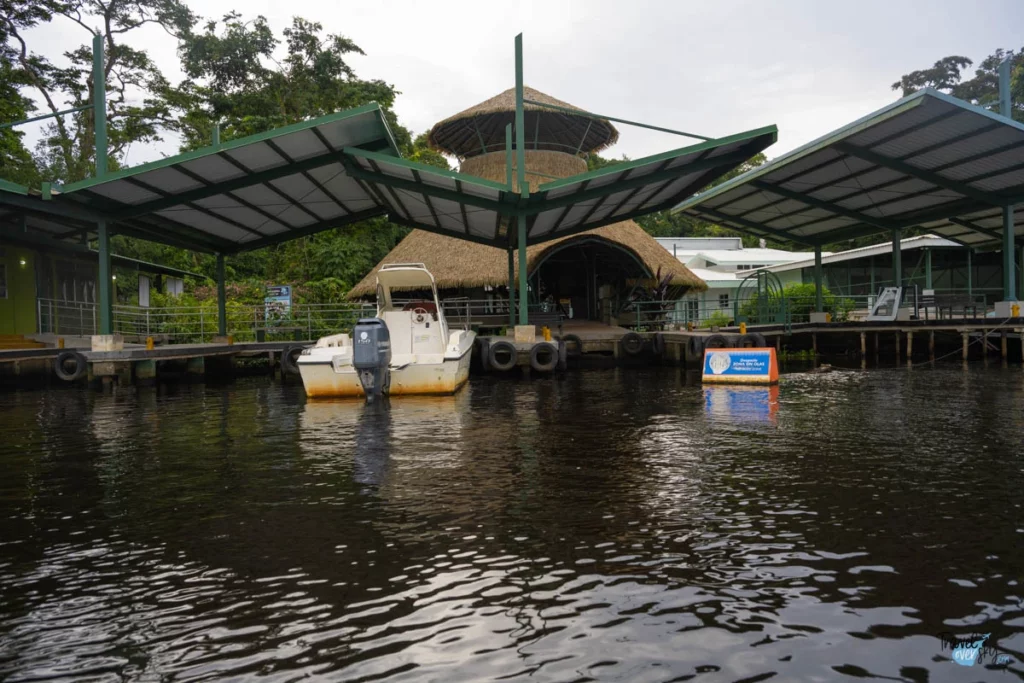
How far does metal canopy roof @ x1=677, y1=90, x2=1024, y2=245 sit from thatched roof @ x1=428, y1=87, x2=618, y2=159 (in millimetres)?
7082

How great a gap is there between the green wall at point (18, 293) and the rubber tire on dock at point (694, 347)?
20.2 m

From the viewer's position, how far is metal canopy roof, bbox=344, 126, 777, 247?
50.0 feet

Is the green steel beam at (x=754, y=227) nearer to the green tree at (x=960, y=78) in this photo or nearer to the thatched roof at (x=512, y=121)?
the thatched roof at (x=512, y=121)

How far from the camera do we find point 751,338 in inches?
763

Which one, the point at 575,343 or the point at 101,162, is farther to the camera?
the point at 575,343

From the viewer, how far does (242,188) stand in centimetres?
1641

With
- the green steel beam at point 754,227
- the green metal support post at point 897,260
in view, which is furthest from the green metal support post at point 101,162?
the green metal support post at point 897,260

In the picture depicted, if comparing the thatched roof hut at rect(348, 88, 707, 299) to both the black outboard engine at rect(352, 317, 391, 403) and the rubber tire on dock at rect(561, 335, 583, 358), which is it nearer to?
the rubber tire on dock at rect(561, 335, 583, 358)

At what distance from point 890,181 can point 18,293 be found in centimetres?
2612

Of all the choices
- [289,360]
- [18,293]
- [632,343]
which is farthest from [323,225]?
[632,343]

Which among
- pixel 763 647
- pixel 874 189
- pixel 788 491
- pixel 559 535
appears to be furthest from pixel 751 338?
pixel 763 647

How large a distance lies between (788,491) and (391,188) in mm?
14028

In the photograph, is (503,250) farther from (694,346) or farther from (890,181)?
(890,181)

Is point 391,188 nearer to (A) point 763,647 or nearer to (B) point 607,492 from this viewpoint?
(B) point 607,492
